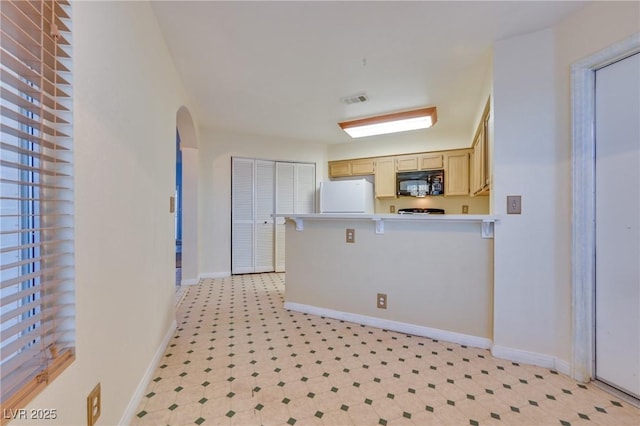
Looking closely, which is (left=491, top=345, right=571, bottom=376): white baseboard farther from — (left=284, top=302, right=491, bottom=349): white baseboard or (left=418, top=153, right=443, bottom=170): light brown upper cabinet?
(left=418, top=153, right=443, bottom=170): light brown upper cabinet

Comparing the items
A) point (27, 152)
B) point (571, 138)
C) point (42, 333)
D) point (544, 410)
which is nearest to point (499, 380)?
point (544, 410)

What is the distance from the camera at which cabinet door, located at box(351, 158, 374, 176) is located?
4.94m

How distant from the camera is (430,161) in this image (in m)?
4.45

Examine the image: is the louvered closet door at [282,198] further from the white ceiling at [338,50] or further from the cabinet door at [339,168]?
the white ceiling at [338,50]

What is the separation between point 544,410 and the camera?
154cm

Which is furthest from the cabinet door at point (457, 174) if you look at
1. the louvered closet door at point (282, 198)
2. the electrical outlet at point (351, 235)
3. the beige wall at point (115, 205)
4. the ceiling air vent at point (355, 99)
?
the beige wall at point (115, 205)

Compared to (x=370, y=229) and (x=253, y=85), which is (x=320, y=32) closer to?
(x=253, y=85)

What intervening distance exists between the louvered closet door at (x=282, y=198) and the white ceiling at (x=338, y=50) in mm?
1448

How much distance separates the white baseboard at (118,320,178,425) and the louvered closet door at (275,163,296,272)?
2.60 m

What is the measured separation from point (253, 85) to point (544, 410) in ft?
11.0

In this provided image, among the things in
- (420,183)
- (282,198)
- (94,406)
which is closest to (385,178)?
(420,183)

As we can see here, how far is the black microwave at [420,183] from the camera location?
4.42 m

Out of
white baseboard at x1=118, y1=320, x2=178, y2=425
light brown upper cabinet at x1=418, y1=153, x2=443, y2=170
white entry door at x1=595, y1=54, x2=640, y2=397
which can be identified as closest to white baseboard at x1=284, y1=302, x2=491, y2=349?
white entry door at x1=595, y1=54, x2=640, y2=397

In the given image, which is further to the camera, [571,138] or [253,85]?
[253,85]
